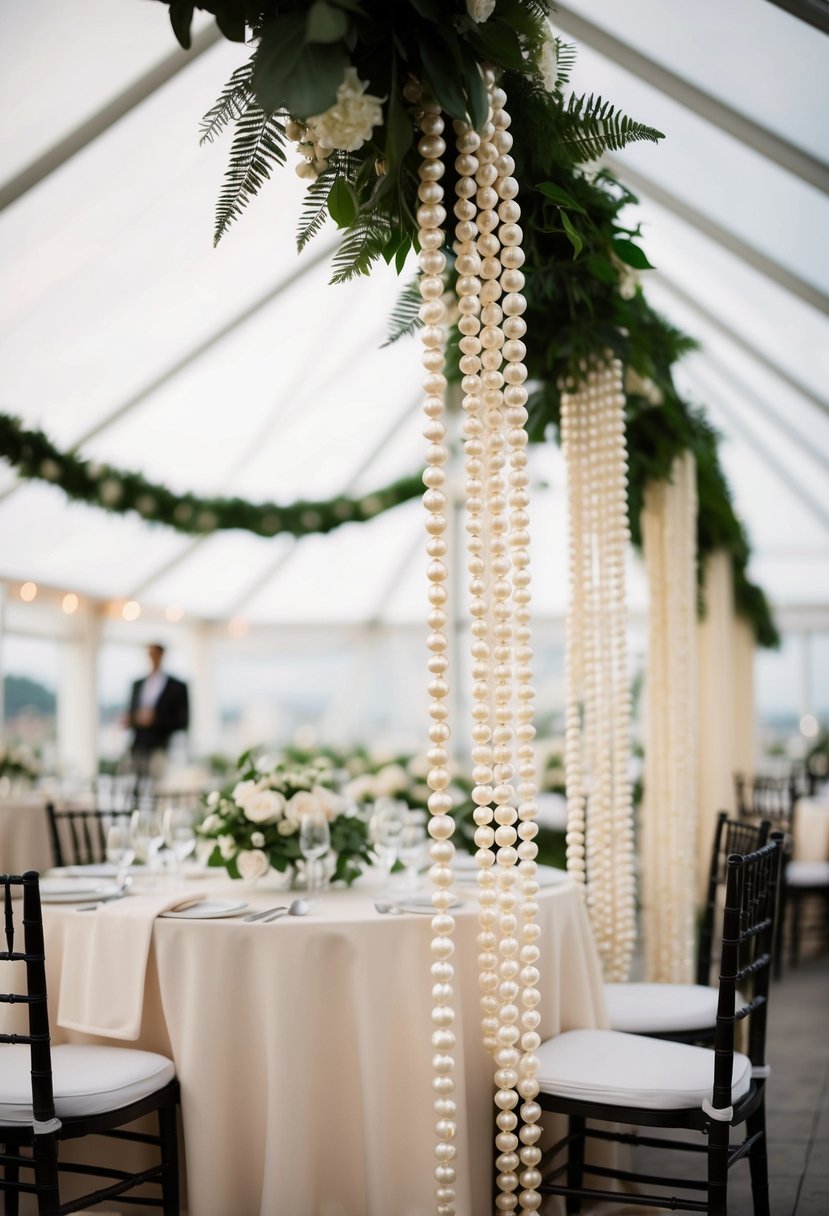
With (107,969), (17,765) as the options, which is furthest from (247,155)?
(17,765)

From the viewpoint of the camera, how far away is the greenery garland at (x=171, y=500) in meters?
6.38

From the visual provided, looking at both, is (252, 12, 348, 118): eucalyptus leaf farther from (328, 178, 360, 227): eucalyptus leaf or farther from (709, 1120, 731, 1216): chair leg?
(709, 1120, 731, 1216): chair leg

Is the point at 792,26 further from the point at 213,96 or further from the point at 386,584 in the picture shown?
the point at 386,584

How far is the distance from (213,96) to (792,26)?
7.72ft

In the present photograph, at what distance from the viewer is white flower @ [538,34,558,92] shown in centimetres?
257

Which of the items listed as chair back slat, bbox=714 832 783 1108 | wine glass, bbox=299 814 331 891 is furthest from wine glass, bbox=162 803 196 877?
chair back slat, bbox=714 832 783 1108

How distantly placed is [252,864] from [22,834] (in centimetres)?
368

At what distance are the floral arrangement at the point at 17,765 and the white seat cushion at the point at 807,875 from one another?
466 cm

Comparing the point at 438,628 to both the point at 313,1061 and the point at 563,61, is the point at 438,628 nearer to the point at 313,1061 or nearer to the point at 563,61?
the point at 313,1061

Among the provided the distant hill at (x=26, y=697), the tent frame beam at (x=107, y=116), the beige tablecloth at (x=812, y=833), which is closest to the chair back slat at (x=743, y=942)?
the tent frame beam at (x=107, y=116)

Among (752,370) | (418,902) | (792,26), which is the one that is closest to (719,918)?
(752,370)

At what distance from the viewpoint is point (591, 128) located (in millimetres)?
2752

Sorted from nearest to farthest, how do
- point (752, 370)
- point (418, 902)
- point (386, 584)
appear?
1. point (418, 902)
2. point (752, 370)
3. point (386, 584)

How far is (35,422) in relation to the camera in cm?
642
